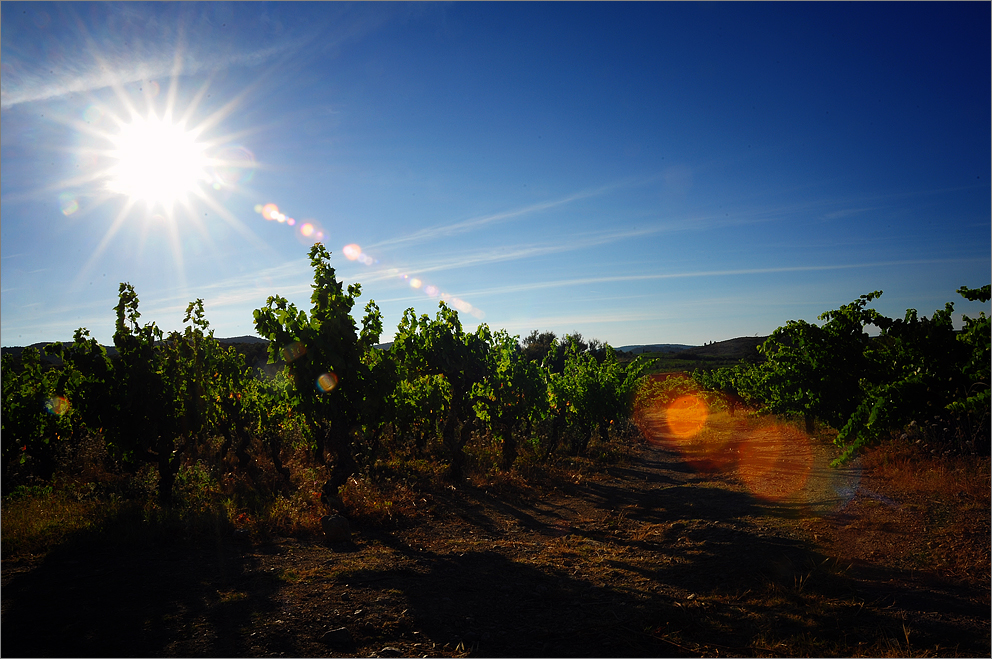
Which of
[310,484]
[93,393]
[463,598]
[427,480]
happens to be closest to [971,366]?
[463,598]

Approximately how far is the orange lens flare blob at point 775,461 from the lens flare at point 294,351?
1095 cm

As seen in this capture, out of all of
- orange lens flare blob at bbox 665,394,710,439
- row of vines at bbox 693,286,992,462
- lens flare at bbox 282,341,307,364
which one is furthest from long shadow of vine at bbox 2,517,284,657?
orange lens flare blob at bbox 665,394,710,439

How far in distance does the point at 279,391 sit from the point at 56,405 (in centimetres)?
563

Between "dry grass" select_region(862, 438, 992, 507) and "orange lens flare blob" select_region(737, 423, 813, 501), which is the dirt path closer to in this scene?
"dry grass" select_region(862, 438, 992, 507)

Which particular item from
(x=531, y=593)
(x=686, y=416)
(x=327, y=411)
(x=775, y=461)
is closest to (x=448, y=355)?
(x=327, y=411)

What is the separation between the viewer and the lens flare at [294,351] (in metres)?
11.2

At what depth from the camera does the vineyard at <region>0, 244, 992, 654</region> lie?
890cm

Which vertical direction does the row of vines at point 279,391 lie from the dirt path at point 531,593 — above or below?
above

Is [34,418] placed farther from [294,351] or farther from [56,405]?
[294,351]

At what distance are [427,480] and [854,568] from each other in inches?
415

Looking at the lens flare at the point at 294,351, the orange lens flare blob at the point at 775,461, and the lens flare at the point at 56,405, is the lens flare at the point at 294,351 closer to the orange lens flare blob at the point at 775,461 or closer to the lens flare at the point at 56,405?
the lens flare at the point at 56,405

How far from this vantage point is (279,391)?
14227mm

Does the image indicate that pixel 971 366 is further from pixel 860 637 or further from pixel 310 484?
pixel 310 484

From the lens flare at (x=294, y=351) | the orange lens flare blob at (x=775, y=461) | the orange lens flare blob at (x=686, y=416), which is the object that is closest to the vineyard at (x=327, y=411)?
the lens flare at (x=294, y=351)
